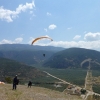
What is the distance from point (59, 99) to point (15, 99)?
8.41 metres

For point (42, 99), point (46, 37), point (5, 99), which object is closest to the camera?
point (5, 99)

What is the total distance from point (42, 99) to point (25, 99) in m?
3.18

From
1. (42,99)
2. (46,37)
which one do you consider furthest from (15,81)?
(46,37)

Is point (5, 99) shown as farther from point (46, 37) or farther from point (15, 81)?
point (46, 37)

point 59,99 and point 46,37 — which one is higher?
point 46,37

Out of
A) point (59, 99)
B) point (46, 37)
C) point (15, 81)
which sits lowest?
point (59, 99)

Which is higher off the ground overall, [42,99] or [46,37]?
[46,37]

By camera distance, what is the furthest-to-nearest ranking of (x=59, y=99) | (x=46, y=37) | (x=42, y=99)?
1. (x=46, y=37)
2. (x=59, y=99)
3. (x=42, y=99)

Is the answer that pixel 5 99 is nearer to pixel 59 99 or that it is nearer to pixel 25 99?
pixel 25 99

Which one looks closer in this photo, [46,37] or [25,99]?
[25,99]

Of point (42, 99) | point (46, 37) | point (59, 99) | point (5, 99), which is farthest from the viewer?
point (46, 37)

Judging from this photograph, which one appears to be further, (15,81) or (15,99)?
(15,81)

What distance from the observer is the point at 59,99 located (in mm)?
34969

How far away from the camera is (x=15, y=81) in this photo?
121ft
